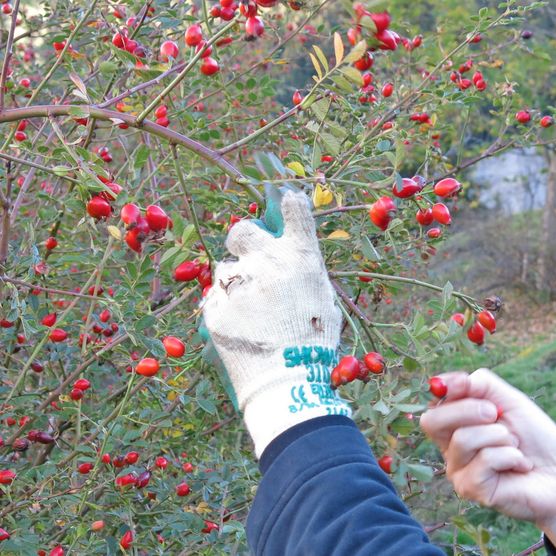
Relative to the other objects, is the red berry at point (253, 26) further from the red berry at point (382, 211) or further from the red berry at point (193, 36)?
the red berry at point (382, 211)

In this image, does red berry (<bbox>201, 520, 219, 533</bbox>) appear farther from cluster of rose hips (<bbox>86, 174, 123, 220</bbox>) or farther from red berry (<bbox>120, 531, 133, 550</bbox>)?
cluster of rose hips (<bbox>86, 174, 123, 220</bbox>)

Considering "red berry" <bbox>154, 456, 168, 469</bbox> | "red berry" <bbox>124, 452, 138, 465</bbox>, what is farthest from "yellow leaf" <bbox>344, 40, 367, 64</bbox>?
"red berry" <bbox>154, 456, 168, 469</bbox>

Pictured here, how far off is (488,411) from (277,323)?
36 cm

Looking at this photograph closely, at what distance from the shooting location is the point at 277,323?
47.5 inches

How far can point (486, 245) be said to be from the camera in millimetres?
10406

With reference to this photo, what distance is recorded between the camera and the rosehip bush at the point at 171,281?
1.29 metres

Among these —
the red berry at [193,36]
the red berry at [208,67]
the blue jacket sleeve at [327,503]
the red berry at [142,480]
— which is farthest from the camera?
the red berry at [142,480]

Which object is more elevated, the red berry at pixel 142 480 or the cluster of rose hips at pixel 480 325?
the cluster of rose hips at pixel 480 325

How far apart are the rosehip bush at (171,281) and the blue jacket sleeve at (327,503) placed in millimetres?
59

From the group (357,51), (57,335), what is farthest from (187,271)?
(57,335)

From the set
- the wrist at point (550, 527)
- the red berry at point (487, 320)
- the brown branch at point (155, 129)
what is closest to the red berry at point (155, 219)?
the brown branch at point (155, 129)

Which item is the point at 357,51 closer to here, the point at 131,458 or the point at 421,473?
the point at 421,473

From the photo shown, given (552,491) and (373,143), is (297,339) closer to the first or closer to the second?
(552,491)

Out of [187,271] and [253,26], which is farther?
[253,26]
